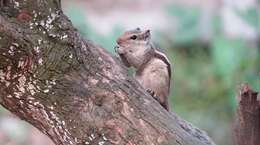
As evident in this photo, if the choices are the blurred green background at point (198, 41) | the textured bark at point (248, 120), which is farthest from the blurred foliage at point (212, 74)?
the textured bark at point (248, 120)

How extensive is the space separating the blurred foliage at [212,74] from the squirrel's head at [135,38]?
2.97 metres

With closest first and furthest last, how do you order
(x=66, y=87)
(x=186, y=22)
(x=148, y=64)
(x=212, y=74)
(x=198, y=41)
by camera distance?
(x=66, y=87)
(x=148, y=64)
(x=212, y=74)
(x=186, y=22)
(x=198, y=41)

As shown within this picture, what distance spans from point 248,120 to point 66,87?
0.66 m

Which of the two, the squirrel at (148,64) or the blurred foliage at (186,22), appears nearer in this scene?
the squirrel at (148,64)

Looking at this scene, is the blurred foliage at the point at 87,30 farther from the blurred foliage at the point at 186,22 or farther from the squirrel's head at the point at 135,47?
the squirrel's head at the point at 135,47

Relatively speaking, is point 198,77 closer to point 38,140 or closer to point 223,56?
point 223,56

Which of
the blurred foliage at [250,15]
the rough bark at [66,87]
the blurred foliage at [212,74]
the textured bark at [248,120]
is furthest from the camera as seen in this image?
the blurred foliage at [250,15]

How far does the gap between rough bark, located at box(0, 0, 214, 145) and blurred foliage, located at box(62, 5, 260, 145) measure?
3258 millimetres

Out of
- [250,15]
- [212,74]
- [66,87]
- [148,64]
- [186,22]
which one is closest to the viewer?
[66,87]

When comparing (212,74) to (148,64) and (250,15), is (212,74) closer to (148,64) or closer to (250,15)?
(250,15)

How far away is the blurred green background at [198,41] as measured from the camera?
241 inches

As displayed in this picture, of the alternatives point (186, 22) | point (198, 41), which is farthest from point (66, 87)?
point (198, 41)

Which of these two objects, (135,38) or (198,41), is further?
(198,41)

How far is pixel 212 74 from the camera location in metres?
6.75
